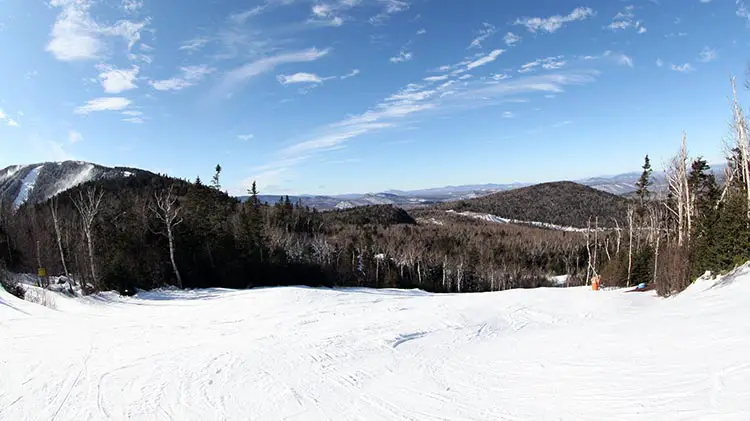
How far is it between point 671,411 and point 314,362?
636 centimetres

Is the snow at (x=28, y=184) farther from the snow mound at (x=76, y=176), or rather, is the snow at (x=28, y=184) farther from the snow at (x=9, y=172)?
the snow mound at (x=76, y=176)

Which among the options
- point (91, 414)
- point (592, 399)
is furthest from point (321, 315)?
point (592, 399)

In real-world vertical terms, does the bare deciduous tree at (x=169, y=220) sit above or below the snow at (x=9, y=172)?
below

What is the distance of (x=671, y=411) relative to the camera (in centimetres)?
529

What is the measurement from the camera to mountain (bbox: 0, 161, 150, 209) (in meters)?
146

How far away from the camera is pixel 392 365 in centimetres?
893

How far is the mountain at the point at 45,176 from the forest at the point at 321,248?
90369 mm

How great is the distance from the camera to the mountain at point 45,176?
145625 mm

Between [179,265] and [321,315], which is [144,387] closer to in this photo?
[321,315]

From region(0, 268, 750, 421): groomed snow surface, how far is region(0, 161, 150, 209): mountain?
15180 centimetres

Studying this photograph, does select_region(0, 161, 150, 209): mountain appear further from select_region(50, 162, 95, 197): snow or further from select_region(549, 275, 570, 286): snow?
select_region(549, 275, 570, 286): snow

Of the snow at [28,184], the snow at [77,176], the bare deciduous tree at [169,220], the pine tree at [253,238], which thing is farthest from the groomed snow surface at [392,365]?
the snow at [28,184]

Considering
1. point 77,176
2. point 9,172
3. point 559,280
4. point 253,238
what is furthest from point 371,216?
point 9,172

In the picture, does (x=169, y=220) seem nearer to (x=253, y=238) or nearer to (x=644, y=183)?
(x=253, y=238)
